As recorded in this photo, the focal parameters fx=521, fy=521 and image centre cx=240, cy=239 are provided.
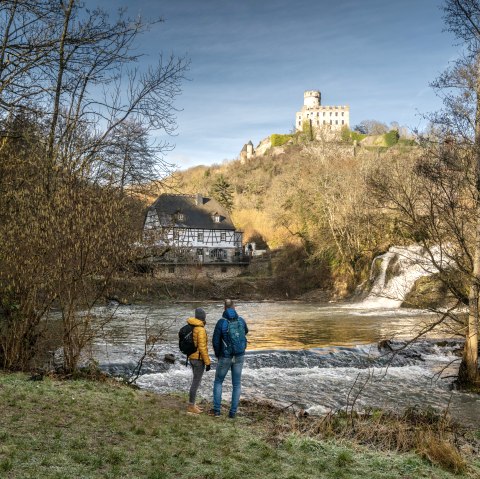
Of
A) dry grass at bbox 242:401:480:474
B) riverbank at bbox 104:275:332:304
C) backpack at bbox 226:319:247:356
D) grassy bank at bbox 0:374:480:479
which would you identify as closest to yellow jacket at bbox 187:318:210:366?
backpack at bbox 226:319:247:356

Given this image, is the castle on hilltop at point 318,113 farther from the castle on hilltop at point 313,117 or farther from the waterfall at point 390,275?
the waterfall at point 390,275

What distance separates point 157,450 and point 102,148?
8.44 meters

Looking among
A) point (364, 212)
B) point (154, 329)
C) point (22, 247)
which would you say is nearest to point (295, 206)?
point (364, 212)

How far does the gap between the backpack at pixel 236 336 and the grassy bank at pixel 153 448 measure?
46.6 inches

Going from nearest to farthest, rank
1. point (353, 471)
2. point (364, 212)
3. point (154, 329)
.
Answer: point (353, 471) → point (154, 329) → point (364, 212)

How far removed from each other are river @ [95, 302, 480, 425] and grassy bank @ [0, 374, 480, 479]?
103 inches

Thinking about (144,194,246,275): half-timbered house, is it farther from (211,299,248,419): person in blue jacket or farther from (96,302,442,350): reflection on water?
(211,299,248,419): person in blue jacket

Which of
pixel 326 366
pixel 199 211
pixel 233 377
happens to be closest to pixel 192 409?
pixel 233 377

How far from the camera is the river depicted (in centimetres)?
1184

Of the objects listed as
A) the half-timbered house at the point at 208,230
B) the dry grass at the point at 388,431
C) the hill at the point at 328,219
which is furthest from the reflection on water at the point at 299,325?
the half-timbered house at the point at 208,230

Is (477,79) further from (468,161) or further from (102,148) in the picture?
(102,148)

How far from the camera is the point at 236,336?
8930 mm

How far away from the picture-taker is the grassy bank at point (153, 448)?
5684 mm

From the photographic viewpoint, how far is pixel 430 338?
1977cm
